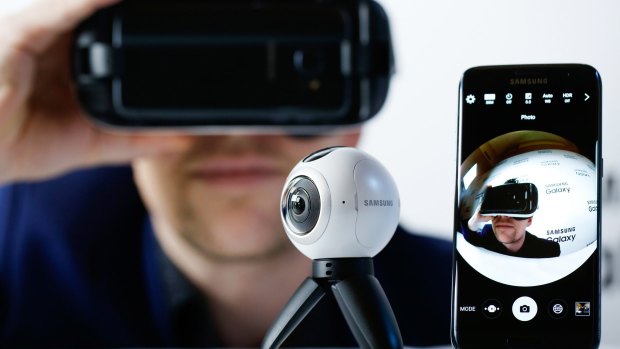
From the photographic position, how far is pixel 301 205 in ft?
2.13

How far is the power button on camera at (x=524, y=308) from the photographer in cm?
69

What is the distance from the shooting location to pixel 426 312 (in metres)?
1.17

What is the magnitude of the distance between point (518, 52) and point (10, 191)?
82 centimetres

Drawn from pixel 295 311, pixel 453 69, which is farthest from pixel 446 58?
pixel 295 311

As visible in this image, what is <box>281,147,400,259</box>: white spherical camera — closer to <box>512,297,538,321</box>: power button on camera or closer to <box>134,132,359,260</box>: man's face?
<box>512,297,538,321</box>: power button on camera

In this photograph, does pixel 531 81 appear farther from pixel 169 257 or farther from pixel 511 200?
pixel 169 257

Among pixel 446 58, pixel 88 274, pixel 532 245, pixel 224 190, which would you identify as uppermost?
pixel 446 58

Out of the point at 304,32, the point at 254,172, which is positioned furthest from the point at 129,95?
the point at 254,172

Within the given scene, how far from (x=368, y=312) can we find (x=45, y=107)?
64 cm

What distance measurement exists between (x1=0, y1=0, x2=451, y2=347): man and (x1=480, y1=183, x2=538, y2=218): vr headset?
48cm

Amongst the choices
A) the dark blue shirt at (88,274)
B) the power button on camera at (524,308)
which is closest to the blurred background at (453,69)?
the dark blue shirt at (88,274)

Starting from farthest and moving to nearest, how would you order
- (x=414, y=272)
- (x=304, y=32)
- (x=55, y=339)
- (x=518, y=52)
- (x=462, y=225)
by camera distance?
(x=55, y=339)
(x=414, y=272)
(x=518, y=52)
(x=304, y=32)
(x=462, y=225)

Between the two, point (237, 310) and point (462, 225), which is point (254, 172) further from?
point (462, 225)

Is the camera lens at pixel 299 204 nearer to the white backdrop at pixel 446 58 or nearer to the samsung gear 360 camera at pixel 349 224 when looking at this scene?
the samsung gear 360 camera at pixel 349 224
